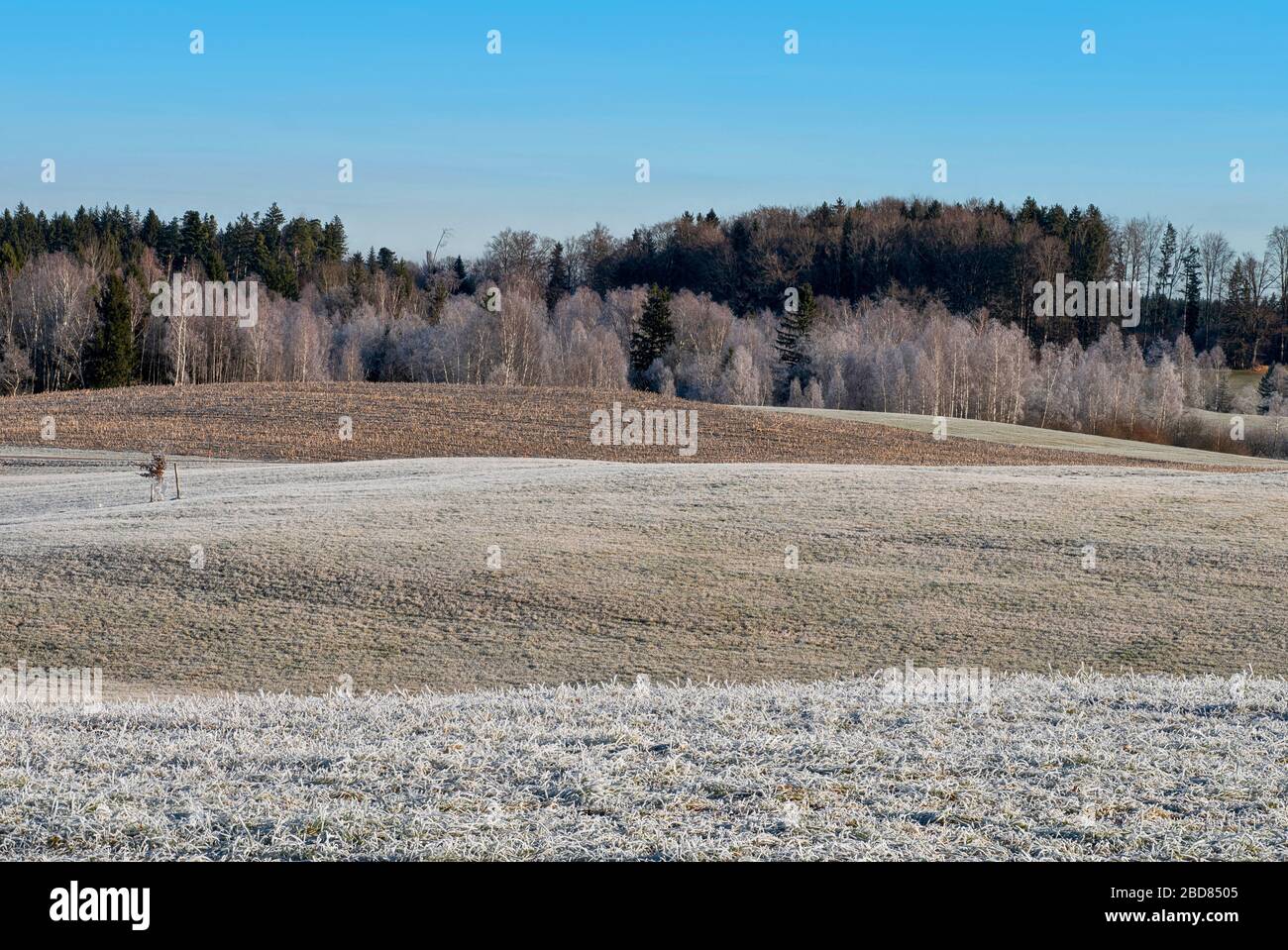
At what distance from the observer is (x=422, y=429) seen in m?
53.1

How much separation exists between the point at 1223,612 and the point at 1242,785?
1354 centimetres

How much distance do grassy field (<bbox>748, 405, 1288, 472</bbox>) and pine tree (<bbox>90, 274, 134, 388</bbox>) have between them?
196ft

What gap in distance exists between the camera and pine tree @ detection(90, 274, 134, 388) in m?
97.7

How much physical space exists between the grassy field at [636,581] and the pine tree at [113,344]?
73.4 m

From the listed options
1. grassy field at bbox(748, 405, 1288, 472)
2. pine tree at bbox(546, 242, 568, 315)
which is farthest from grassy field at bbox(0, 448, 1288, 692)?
A: pine tree at bbox(546, 242, 568, 315)

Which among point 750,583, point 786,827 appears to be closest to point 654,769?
point 786,827

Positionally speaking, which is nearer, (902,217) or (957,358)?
(957,358)

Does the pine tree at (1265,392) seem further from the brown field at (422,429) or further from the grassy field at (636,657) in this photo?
the grassy field at (636,657)

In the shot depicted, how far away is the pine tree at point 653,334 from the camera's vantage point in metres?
107

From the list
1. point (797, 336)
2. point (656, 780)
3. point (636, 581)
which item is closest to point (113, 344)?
point (797, 336)

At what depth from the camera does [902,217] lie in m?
167

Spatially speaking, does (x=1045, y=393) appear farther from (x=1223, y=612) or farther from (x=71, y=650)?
(x=71, y=650)

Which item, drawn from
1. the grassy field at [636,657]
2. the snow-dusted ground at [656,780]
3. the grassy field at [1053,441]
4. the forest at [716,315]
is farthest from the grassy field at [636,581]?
the forest at [716,315]

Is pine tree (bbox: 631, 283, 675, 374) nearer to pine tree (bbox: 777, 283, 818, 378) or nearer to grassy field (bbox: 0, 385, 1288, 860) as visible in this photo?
pine tree (bbox: 777, 283, 818, 378)
